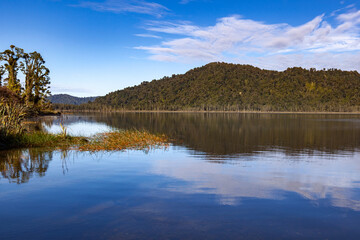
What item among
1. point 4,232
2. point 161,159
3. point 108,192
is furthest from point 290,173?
point 4,232

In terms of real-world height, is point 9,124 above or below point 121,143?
above

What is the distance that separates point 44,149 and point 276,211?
1852 cm

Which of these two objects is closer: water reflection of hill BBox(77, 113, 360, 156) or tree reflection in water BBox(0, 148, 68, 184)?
tree reflection in water BBox(0, 148, 68, 184)

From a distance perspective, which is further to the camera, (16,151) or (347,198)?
(16,151)

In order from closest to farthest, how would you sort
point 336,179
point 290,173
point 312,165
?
1. point 336,179
2. point 290,173
3. point 312,165

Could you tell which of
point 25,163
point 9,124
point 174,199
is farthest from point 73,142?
point 174,199

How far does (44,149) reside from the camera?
859 inches

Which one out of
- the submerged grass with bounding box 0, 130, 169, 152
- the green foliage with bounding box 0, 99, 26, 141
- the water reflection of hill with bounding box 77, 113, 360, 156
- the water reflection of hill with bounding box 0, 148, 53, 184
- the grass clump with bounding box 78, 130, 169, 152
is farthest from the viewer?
the water reflection of hill with bounding box 77, 113, 360, 156

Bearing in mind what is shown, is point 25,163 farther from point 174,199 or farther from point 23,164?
point 174,199

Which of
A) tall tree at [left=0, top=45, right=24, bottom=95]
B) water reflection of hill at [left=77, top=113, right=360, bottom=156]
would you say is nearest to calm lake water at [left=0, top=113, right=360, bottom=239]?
→ water reflection of hill at [left=77, top=113, right=360, bottom=156]

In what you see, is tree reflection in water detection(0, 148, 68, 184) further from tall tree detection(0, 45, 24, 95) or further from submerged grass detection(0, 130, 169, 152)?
tall tree detection(0, 45, 24, 95)

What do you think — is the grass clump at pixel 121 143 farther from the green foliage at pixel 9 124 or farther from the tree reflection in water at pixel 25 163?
the green foliage at pixel 9 124

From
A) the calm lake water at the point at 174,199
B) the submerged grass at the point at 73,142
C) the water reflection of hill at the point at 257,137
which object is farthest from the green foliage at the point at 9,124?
the water reflection of hill at the point at 257,137

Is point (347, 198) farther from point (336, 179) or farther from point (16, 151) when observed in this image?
point (16, 151)
